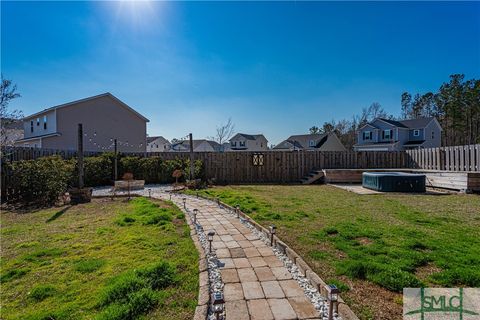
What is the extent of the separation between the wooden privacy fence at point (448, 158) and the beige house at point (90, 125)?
68.6ft

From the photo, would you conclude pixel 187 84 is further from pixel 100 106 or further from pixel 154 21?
pixel 100 106

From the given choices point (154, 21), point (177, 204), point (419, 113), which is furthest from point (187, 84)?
point (419, 113)

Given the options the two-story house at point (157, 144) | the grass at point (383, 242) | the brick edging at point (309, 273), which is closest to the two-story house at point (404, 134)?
the grass at point (383, 242)

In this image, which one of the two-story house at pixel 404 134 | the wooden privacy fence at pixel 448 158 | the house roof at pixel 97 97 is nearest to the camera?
the wooden privacy fence at pixel 448 158

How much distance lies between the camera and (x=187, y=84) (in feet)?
43.9

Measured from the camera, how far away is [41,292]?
2570 mm

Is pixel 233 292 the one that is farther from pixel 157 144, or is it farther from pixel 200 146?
pixel 200 146

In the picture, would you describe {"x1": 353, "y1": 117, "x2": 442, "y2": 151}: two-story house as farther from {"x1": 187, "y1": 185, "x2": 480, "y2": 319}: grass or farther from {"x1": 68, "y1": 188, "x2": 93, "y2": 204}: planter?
{"x1": 68, "y1": 188, "x2": 93, "y2": 204}: planter

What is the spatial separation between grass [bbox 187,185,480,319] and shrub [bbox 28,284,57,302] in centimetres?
296

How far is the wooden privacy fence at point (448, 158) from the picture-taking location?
10496mm

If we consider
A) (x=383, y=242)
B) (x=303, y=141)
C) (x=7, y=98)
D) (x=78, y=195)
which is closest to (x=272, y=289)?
(x=383, y=242)

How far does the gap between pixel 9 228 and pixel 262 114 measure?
63.0ft

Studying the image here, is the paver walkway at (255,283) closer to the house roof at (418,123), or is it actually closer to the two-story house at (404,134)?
the two-story house at (404,134)

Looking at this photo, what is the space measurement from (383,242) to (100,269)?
4084 mm
